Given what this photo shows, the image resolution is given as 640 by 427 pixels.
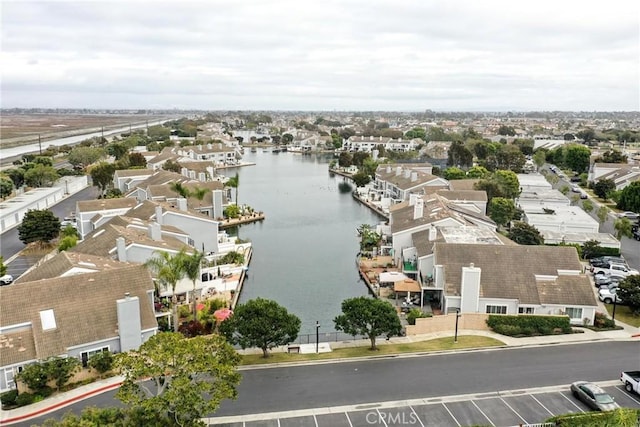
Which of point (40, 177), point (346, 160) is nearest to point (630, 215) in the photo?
point (346, 160)

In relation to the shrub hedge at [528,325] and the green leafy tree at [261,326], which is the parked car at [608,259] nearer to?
the shrub hedge at [528,325]

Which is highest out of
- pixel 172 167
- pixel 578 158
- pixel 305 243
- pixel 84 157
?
pixel 578 158

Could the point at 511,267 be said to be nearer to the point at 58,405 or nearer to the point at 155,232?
the point at 155,232

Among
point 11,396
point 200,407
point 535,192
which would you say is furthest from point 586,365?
point 535,192

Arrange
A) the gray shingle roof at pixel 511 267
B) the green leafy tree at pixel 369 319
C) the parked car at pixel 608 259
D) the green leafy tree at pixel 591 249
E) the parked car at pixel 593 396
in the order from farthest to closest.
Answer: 1. the green leafy tree at pixel 591 249
2. the parked car at pixel 608 259
3. the gray shingle roof at pixel 511 267
4. the green leafy tree at pixel 369 319
5. the parked car at pixel 593 396

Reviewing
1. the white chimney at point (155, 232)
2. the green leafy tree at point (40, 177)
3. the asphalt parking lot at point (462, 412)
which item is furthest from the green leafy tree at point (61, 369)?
the green leafy tree at point (40, 177)

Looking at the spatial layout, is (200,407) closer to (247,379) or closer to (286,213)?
(247,379)
